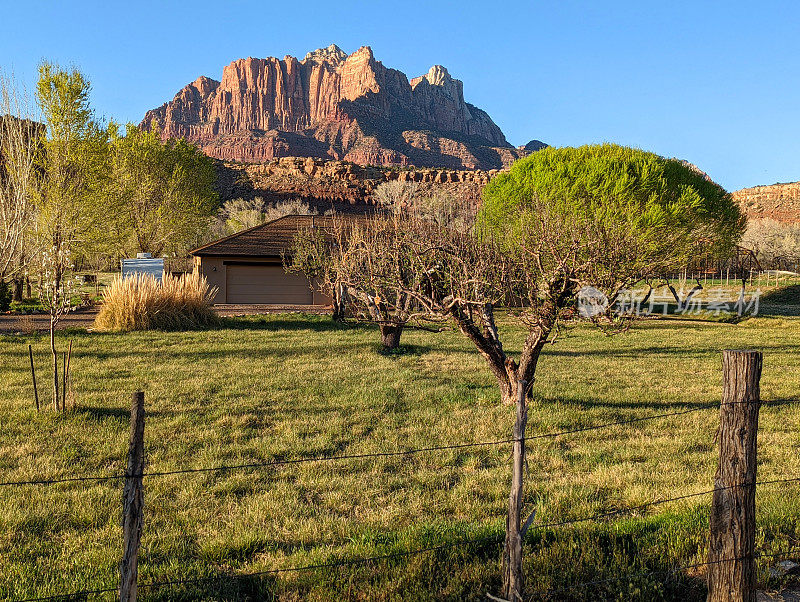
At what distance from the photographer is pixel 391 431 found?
7.54 metres

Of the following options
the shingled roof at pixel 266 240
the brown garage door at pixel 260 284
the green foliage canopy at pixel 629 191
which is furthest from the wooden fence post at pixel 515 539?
the brown garage door at pixel 260 284

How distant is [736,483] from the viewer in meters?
3.39

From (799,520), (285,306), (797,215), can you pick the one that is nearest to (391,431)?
(799,520)

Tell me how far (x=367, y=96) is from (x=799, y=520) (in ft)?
683

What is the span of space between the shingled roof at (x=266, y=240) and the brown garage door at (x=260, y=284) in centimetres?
99

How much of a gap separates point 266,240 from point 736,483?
2649 cm

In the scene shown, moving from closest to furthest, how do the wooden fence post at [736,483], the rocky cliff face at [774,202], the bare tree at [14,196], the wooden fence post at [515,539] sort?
the wooden fence post at [515,539] → the wooden fence post at [736,483] → the bare tree at [14,196] → the rocky cliff face at [774,202]

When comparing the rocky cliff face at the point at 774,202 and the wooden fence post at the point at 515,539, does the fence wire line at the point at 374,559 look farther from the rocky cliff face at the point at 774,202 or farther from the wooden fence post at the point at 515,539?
the rocky cliff face at the point at 774,202

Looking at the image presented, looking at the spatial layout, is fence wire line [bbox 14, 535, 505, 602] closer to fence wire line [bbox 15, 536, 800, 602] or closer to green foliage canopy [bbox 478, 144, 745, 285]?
fence wire line [bbox 15, 536, 800, 602]

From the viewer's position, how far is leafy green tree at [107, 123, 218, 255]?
1242 inches

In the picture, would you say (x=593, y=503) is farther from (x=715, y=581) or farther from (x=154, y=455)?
(x=154, y=455)

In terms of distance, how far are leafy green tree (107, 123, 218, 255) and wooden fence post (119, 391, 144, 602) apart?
98.4 feet

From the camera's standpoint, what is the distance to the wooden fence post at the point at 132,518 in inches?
111

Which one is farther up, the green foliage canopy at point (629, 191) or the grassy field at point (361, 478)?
the green foliage canopy at point (629, 191)
